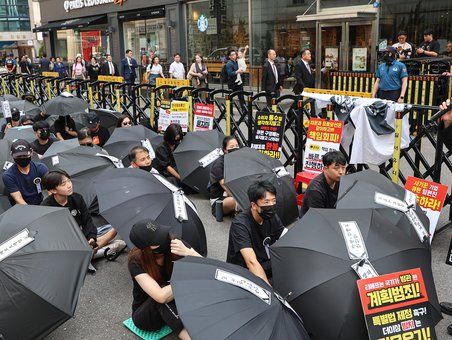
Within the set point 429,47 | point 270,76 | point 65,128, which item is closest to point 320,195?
point 65,128

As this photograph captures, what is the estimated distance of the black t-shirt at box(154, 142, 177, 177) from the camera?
802 centimetres

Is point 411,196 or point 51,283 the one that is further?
point 411,196

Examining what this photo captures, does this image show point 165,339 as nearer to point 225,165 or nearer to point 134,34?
point 225,165

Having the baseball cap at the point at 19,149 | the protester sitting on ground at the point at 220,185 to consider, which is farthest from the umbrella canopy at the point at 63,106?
the protester sitting on ground at the point at 220,185

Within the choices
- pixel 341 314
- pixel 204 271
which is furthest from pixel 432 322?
pixel 204 271

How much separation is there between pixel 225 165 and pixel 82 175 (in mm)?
1874

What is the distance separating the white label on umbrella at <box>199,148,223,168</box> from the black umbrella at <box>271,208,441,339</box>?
3698mm

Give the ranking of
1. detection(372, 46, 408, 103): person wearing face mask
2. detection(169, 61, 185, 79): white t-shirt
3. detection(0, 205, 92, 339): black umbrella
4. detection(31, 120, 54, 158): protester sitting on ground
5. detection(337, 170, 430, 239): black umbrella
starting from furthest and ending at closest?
detection(169, 61, 185, 79): white t-shirt, detection(372, 46, 408, 103): person wearing face mask, detection(31, 120, 54, 158): protester sitting on ground, detection(337, 170, 430, 239): black umbrella, detection(0, 205, 92, 339): black umbrella

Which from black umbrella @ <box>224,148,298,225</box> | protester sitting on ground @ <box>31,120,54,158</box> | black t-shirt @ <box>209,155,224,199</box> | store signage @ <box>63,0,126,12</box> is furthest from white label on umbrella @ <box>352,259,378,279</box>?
store signage @ <box>63,0,126,12</box>

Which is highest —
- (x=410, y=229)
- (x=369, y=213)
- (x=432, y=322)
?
(x=369, y=213)

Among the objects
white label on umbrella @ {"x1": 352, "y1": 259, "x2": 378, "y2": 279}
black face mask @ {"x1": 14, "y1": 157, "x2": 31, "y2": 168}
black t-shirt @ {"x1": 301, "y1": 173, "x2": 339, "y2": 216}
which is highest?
black face mask @ {"x1": 14, "y1": 157, "x2": 31, "y2": 168}

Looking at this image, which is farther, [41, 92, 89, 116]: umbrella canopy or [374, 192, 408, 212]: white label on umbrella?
[41, 92, 89, 116]: umbrella canopy

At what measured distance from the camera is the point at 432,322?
3.30 meters

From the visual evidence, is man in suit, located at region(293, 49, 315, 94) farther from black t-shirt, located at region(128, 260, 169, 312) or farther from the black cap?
the black cap
